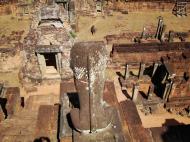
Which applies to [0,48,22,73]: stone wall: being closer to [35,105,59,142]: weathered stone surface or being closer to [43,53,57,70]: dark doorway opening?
[43,53,57,70]: dark doorway opening

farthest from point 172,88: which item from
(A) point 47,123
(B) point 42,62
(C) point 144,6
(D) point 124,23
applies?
(C) point 144,6

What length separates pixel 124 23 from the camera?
18328mm

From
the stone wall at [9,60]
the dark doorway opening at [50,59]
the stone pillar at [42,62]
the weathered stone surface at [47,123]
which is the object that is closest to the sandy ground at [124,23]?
the dark doorway opening at [50,59]

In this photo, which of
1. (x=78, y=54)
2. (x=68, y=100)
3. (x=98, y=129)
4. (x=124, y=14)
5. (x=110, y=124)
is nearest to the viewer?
(x=78, y=54)

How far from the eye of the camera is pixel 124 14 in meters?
19.5

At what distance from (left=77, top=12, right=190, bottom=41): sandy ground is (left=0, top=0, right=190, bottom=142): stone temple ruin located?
7cm

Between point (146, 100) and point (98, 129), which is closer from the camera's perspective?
point (98, 129)

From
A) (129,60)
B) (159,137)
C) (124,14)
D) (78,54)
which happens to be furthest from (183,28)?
(78,54)

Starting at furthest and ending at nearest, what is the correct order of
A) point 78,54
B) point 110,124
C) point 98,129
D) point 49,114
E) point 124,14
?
1. point 124,14
2. point 49,114
3. point 110,124
4. point 98,129
5. point 78,54

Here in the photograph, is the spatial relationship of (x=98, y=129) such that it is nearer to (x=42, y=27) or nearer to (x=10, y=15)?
(x=42, y=27)

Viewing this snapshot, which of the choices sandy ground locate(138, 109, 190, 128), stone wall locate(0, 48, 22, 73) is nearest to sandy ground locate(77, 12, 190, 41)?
stone wall locate(0, 48, 22, 73)

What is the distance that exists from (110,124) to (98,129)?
0.49 m

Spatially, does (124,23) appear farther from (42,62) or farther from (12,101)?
(12,101)

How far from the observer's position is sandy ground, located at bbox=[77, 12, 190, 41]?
17156 millimetres
